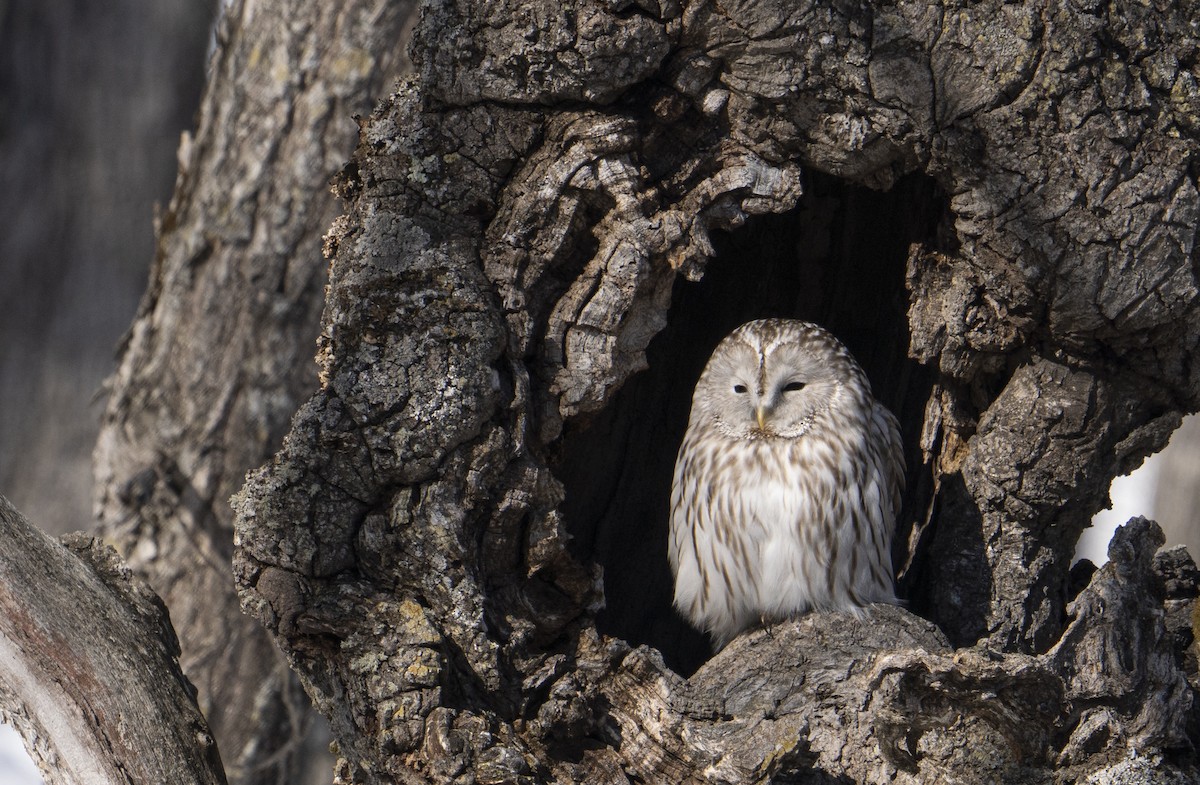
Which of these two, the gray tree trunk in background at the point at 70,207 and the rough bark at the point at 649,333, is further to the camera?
the gray tree trunk in background at the point at 70,207

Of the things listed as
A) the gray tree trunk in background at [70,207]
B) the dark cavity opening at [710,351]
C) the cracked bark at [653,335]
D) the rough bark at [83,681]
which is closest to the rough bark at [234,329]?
the gray tree trunk in background at [70,207]

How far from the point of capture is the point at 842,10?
3035 millimetres

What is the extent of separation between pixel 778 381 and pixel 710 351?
51 centimetres

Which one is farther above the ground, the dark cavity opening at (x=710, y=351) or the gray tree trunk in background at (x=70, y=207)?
the gray tree trunk in background at (x=70, y=207)

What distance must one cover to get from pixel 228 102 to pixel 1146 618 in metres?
3.73

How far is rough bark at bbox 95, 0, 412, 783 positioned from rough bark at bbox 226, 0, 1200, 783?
70.5 inches

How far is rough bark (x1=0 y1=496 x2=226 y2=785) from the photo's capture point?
2.86 m

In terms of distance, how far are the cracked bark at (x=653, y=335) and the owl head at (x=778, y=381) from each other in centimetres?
48

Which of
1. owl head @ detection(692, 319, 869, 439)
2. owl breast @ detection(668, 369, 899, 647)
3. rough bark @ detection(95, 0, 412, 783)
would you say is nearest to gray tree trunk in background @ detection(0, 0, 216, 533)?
rough bark @ detection(95, 0, 412, 783)

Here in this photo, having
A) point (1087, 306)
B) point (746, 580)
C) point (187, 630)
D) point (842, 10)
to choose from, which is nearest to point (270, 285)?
point (187, 630)

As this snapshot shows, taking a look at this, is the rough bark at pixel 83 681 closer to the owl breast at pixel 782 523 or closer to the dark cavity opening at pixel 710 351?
the dark cavity opening at pixel 710 351

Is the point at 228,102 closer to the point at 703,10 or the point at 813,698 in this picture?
the point at 703,10

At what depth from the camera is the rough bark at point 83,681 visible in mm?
2859

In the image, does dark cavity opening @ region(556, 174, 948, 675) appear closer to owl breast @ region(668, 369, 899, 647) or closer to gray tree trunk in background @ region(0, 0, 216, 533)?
owl breast @ region(668, 369, 899, 647)
